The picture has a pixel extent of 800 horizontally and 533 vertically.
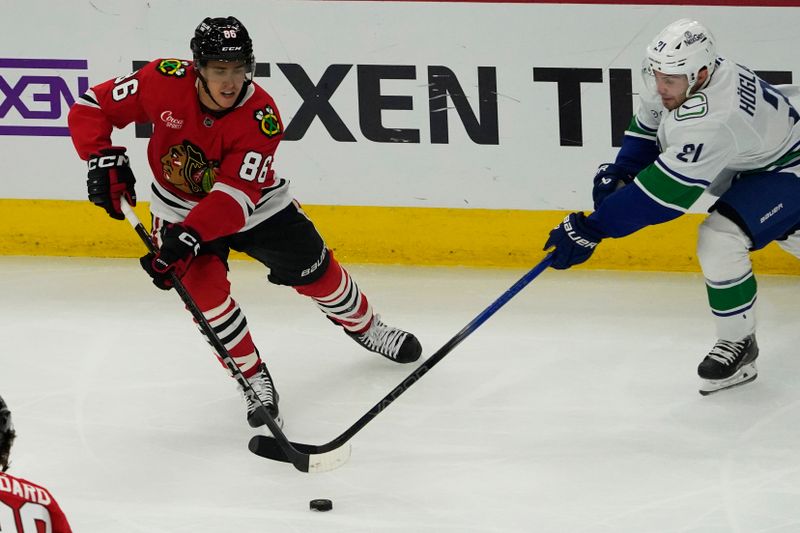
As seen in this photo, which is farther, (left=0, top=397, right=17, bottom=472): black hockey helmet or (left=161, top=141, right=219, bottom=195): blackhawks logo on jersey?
(left=161, top=141, right=219, bottom=195): blackhawks logo on jersey

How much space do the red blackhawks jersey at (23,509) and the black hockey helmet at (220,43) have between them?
165 cm

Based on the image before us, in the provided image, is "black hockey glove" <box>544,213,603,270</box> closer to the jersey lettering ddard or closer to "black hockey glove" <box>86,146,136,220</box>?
the jersey lettering ddard

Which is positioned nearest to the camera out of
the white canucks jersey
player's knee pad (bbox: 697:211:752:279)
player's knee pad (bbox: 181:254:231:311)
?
the white canucks jersey

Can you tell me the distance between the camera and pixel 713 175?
3.31 metres

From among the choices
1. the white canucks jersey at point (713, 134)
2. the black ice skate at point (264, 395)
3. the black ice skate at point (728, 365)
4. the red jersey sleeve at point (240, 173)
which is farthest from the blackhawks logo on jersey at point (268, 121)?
the black ice skate at point (728, 365)

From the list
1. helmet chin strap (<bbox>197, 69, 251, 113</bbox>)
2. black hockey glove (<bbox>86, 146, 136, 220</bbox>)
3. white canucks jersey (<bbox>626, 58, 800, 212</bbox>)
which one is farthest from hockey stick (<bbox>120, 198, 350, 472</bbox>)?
white canucks jersey (<bbox>626, 58, 800, 212</bbox>)

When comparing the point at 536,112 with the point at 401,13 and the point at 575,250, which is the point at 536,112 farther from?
the point at 575,250

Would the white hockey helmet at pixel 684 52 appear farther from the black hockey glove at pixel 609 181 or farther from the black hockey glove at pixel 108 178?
the black hockey glove at pixel 108 178

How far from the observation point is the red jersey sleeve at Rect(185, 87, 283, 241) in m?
3.25

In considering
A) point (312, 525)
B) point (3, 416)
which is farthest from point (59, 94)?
point (3, 416)

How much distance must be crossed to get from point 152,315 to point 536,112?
4.79 ft

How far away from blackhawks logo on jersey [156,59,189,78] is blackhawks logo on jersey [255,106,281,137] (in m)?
0.24

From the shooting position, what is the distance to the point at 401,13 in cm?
469

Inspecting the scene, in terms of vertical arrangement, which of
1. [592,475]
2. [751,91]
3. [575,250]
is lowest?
[592,475]
